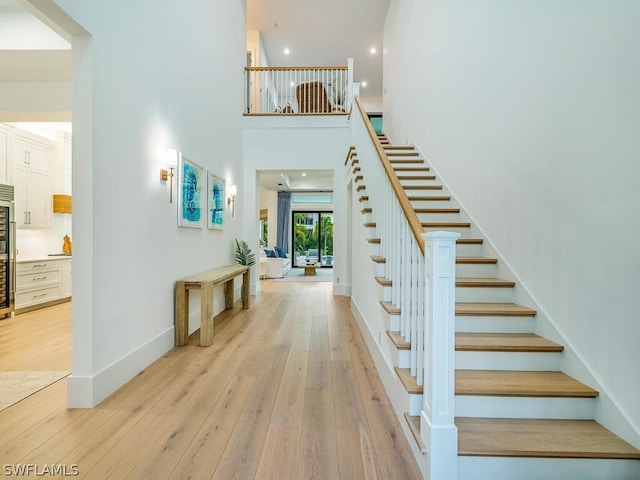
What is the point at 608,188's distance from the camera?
166 cm

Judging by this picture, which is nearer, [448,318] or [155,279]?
[448,318]

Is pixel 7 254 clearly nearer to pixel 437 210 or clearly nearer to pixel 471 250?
pixel 437 210

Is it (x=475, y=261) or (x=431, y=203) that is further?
(x=431, y=203)

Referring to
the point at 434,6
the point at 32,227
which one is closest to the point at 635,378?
the point at 434,6

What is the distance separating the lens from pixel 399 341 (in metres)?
2.02

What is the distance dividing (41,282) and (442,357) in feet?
19.0

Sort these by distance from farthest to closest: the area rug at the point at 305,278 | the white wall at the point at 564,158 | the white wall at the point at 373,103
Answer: the white wall at the point at 373,103 → the area rug at the point at 305,278 → the white wall at the point at 564,158

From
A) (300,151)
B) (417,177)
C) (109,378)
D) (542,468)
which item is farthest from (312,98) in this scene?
(542,468)

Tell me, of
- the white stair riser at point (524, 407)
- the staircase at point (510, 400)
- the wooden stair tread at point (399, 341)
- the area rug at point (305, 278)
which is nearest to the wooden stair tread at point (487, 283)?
the staircase at point (510, 400)

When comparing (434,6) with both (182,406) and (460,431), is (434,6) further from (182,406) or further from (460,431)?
(182,406)

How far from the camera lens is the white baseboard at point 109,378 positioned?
82.6 inches

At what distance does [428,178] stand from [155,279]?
132 inches

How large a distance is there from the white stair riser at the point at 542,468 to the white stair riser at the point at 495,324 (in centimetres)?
89

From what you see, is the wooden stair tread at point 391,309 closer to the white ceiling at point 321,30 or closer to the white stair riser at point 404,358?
the white stair riser at point 404,358
